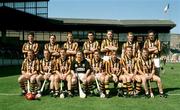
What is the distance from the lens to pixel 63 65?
12.0 m

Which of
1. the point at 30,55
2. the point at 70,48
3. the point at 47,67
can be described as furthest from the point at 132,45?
the point at 30,55

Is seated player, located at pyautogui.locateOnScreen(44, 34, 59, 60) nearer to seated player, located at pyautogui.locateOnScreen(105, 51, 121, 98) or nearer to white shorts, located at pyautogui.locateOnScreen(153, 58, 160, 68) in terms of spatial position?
seated player, located at pyautogui.locateOnScreen(105, 51, 121, 98)

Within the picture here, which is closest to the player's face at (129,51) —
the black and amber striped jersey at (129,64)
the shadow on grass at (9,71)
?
the black and amber striped jersey at (129,64)

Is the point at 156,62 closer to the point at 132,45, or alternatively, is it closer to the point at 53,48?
the point at 132,45

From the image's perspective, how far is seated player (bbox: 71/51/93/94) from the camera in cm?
1177

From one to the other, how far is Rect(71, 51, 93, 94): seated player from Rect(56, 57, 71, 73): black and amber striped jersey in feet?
0.49

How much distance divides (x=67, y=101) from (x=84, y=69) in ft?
4.56

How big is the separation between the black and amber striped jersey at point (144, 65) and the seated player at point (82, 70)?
1414 millimetres

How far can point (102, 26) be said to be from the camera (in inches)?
1879

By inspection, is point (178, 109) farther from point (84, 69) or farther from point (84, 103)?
point (84, 69)

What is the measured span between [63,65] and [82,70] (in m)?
0.58

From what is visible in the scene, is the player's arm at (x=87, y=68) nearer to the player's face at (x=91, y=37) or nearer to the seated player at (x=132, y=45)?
the player's face at (x=91, y=37)

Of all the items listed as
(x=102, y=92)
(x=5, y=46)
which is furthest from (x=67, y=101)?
(x=5, y=46)

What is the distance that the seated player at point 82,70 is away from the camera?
1177cm
